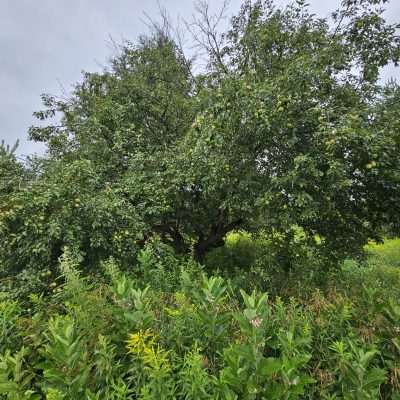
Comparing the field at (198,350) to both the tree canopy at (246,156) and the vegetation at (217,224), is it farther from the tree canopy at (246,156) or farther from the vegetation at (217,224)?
the tree canopy at (246,156)

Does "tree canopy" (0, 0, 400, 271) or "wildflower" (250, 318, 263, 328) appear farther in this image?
"tree canopy" (0, 0, 400, 271)

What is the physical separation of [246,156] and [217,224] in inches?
79.5

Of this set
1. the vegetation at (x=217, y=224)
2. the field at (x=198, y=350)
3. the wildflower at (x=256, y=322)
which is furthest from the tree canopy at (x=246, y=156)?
the wildflower at (x=256, y=322)

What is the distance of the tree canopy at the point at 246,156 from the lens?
2943 millimetres

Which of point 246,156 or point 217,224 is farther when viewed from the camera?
point 217,224

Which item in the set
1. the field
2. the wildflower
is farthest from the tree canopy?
the wildflower

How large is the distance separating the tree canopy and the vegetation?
0.03m

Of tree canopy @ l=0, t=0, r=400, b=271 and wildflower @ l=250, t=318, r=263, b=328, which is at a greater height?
tree canopy @ l=0, t=0, r=400, b=271

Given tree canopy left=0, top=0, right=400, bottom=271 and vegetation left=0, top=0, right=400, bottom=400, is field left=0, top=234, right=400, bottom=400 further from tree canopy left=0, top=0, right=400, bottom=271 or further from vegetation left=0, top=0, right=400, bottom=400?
tree canopy left=0, top=0, right=400, bottom=271

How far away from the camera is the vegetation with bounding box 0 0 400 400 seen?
51.1 inches

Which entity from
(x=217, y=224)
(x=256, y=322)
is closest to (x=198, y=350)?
(x=256, y=322)

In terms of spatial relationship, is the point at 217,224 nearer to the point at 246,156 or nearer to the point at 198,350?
the point at 246,156

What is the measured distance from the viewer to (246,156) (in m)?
3.52

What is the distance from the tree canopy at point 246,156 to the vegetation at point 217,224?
1.0 inches
